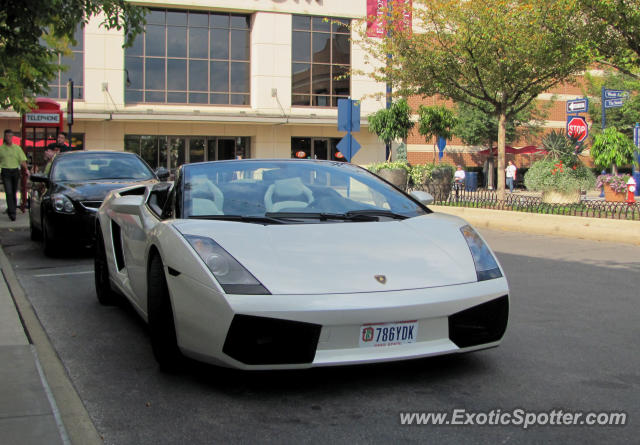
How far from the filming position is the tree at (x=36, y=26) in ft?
21.4

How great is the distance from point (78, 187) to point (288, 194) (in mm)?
6060

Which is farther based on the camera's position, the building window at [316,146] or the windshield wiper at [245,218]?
the building window at [316,146]

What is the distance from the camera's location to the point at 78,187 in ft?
32.6

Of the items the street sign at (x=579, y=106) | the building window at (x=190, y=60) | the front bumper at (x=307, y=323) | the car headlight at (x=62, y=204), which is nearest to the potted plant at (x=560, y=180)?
the street sign at (x=579, y=106)

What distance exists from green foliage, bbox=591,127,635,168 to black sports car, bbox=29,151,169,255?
17.8 m

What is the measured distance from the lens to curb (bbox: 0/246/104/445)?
3.24 metres

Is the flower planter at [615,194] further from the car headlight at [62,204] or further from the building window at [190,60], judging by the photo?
the building window at [190,60]

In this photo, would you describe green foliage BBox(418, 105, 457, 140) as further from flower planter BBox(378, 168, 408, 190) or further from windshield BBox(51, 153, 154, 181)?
windshield BBox(51, 153, 154, 181)

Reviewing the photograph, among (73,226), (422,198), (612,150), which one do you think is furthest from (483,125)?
(422,198)

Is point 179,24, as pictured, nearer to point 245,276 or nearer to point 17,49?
point 17,49

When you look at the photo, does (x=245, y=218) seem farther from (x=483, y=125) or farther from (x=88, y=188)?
(x=483, y=125)

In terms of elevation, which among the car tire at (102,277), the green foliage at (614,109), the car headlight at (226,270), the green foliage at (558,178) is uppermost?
the green foliage at (614,109)

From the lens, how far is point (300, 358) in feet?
11.9

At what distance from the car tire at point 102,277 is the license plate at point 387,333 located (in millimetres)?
3407
